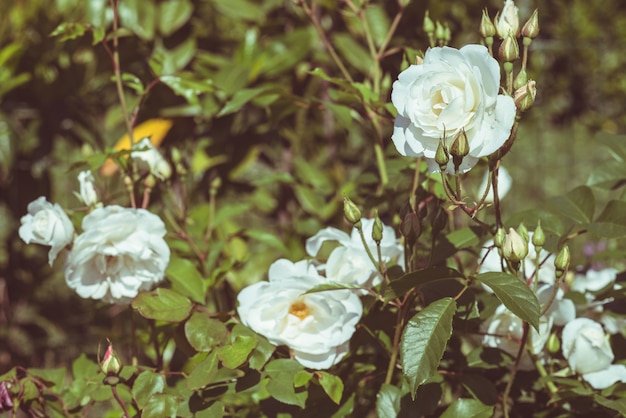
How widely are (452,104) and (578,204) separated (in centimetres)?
36

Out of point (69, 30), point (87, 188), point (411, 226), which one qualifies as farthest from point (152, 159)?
point (411, 226)

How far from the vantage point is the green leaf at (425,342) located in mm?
783

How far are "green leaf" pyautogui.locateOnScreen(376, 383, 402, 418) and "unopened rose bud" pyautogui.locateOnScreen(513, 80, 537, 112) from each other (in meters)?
0.36

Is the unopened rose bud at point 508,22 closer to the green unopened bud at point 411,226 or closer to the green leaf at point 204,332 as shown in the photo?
the green unopened bud at point 411,226

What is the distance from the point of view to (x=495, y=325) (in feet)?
3.43

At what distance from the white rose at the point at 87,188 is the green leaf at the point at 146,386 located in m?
0.25

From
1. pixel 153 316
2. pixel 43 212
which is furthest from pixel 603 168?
pixel 43 212

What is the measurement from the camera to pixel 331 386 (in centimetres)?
94

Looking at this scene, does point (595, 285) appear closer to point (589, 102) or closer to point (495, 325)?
point (495, 325)

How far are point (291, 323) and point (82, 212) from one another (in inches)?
15.6

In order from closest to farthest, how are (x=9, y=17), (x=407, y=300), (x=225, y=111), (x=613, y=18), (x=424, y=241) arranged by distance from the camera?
(x=407, y=300)
(x=424, y=241)
(x=225, y=111)
(x=9, y=17)
(x=613, y=18)

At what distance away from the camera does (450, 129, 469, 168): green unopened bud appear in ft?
2.52

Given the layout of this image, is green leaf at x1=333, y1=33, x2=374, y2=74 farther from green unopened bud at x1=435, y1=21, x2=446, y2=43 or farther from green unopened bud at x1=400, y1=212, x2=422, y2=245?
green unopened bud at x1=400, y1=212, x2=422, y2=245

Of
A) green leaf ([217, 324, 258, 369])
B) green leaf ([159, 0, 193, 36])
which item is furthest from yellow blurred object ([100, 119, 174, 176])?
green leaf ([217, 324, 258, 369])
